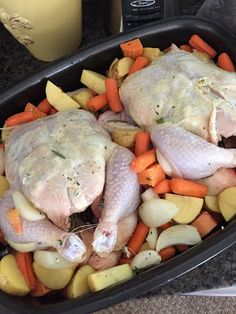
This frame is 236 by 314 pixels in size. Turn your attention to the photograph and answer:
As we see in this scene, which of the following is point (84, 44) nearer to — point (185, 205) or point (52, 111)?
point (52, 111)

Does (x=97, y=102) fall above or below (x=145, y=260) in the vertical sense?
above

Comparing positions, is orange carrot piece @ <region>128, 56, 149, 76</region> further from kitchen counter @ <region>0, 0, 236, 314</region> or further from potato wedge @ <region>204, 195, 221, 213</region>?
potato wedge @ <region>204, 195, 221, 213</region>

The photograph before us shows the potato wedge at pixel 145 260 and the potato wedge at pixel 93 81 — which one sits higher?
the potato wedge at pixel 93 81

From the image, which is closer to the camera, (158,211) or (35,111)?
(158,211)

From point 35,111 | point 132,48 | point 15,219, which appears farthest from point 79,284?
point 132,48

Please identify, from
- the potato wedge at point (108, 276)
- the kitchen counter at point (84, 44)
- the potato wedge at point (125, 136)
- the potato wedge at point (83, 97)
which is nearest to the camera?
the potato wedge at point (108, 276)

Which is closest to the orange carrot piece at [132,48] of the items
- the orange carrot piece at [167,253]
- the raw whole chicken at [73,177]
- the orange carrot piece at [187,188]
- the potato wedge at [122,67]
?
the potato wedge at [122,67]

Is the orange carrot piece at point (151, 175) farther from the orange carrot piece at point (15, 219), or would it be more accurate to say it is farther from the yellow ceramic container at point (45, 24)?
the yellow ceramic container at point (45, 24)
